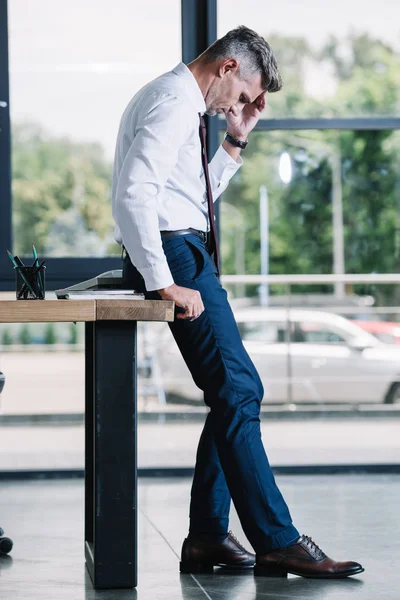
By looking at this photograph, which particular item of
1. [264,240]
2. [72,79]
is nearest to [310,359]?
[264,240]

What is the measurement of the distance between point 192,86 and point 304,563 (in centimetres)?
115

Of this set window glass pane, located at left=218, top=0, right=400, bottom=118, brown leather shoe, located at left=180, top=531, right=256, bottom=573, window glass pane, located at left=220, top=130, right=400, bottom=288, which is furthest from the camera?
window glass pane, located at left=220, top=130, right=400, bottom=288

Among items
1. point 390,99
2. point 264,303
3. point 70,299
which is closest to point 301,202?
point 264,303

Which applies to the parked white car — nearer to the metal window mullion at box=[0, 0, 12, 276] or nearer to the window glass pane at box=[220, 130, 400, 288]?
the window glass pane at box=[220, 130, 400, 288]

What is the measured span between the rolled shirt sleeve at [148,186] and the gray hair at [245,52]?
21 centimetres

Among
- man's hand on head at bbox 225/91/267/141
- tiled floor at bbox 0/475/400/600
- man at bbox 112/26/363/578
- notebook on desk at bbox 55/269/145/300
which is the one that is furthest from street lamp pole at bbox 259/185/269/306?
notebook on desk at bbox 55/269/145/300

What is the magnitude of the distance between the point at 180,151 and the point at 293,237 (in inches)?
119

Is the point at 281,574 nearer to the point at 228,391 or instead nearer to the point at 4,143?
the point at 228,391

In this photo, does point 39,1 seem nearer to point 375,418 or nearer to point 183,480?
point 183,480

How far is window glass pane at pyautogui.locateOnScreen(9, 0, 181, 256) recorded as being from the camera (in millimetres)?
4051

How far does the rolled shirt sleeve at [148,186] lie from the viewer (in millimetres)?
2258

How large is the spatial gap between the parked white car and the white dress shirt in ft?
8.81

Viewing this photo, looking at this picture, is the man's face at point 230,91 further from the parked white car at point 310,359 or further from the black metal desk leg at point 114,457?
Answer: the parked white car at point 310,359

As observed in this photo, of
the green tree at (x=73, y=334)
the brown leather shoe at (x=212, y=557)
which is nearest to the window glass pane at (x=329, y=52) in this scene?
the green tree at (x=73, y=334)
